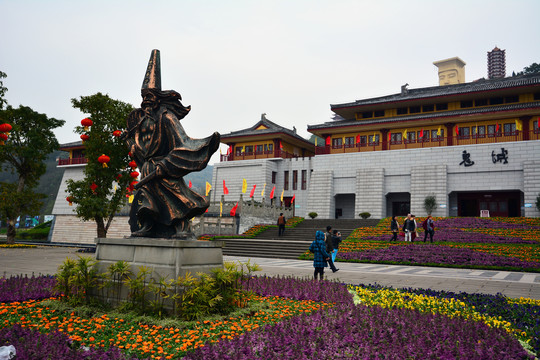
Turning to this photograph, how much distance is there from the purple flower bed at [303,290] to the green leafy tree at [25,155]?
71.1ft

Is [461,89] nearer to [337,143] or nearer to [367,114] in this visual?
[367,114]

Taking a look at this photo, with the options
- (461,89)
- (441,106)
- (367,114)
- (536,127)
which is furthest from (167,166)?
(367,114)

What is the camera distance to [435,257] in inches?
630

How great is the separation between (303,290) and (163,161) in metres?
3.40

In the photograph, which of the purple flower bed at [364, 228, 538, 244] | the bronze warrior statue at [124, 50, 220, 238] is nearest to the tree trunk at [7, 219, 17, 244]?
the purple flower bed at [364, 228, 538, 244]

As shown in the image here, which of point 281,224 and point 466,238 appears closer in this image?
point 466,238

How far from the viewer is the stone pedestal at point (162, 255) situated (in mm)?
5531

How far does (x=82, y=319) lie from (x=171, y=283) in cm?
133

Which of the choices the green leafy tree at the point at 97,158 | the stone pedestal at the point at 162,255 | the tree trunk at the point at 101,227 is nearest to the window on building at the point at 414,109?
the green leafy tree at the point at 97,158

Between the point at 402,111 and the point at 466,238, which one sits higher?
the point at 402,111

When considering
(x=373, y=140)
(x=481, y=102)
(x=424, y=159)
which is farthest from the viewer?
(x=373, y=140)

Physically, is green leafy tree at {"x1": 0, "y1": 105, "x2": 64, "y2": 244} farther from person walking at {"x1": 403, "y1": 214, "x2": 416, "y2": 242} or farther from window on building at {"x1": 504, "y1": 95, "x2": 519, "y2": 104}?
window on building at {"x1": 504, "y1": 95, "x2": 519, "y2": 104}

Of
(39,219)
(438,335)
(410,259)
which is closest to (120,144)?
(410,259)

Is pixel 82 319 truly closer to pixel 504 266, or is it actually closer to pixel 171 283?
pixel 171 283
